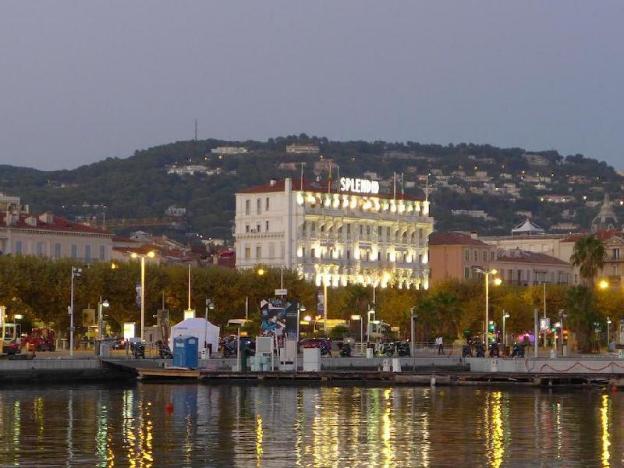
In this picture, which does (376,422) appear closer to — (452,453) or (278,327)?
(452,453)

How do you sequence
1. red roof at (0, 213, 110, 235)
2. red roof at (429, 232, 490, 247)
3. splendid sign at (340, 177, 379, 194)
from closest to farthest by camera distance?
red roof at (0, 213, 110, 235)
splendid sign at (340, 177, 379, 194)
red roof at (429, 232, 490, 247)

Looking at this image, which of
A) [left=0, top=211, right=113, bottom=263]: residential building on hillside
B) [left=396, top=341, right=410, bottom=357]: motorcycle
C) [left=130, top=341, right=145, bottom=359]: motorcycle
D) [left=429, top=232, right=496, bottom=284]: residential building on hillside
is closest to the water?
[left=130, top=341, right=145, bottom=359]: motorcycle

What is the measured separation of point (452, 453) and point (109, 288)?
242ft

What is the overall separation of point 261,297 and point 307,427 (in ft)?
247

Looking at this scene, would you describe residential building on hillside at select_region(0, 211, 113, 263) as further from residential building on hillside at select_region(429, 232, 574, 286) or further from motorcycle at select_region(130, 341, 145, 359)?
motorcycle at select_region(130, 341, 145, 359)

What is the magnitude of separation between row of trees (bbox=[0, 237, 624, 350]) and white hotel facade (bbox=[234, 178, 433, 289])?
24.2m

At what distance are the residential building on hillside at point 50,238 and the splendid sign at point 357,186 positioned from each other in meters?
28.4

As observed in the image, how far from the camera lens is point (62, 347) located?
363 ft

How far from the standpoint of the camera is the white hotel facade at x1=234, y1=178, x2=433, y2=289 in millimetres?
174750

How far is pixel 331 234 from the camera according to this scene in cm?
17900

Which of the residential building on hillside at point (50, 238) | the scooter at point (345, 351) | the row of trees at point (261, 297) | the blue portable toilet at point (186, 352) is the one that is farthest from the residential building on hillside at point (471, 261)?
the blue portable toilet at point (186, 352)

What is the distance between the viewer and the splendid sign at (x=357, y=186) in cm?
18212

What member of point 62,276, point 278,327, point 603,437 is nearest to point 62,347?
point 62,276

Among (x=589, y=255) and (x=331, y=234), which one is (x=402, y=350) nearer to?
(x=589, y=255)
